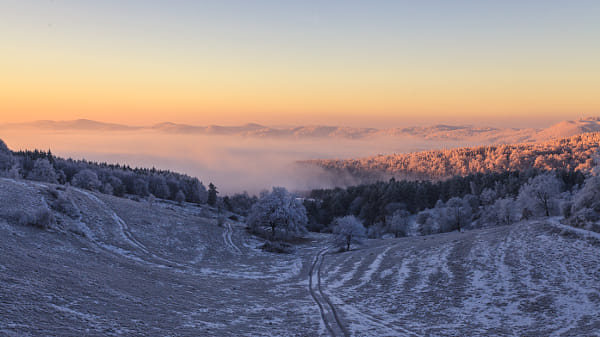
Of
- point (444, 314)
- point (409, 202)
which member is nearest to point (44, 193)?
point (444, 314)

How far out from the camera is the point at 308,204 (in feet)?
Answer: 593

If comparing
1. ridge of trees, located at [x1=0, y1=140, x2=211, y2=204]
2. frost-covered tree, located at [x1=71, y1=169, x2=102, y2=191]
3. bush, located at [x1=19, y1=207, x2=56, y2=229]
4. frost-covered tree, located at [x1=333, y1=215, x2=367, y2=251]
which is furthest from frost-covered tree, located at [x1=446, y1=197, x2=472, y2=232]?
frost-covered tree, located at [x1=71, y1=169, x2=102, y2=191]

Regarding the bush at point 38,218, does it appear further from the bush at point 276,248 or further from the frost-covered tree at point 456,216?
the frost-covered tree at point 456,216

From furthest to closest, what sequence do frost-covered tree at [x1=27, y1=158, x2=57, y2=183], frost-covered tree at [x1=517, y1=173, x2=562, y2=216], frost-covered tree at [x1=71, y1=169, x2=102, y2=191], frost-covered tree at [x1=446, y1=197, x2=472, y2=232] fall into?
frost-covered tree at [x1=71, y1=169, x2=102, y2=191], frost-covered tree at [x1=27, y1=158, x2=57, y2=183], frost-covered tree at [x1=446, y1=197, x2=472, y2=232], frost-covered tree at [x1=517, y1=173, x2=562, y2=216]

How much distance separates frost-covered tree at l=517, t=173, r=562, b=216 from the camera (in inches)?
2963

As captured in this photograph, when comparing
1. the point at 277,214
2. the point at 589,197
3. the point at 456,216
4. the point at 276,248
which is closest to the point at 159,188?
the point at 277,214

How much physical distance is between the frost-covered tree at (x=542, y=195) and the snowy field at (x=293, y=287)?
33.3m

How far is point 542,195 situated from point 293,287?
209 ft

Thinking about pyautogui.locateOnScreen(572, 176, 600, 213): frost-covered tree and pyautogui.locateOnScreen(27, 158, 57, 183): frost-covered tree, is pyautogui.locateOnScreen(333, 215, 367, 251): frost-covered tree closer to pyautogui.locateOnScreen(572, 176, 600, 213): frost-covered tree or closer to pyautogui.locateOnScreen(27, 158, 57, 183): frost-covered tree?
pyautogui.locateOnScreen(572, 176, 600, 213): frost-covered tree

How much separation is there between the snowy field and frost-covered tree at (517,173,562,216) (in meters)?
33.3

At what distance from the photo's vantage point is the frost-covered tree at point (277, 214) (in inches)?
3597

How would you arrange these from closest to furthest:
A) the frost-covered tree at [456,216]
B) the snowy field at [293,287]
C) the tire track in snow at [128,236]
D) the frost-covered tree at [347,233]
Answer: the snowy field at [293,287]
the tire track in snow at [128,236]
the frost-covered tree at [347,233]
the frost-covered tree at [456,216]

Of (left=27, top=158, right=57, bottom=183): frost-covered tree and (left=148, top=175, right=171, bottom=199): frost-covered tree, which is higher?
(left=27, top=158, right=57, bottom=183): frost-covered tree

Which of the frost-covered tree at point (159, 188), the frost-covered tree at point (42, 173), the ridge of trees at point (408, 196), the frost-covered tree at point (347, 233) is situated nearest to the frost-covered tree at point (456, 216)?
the frost-covered tree at point (347, 233)
